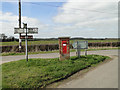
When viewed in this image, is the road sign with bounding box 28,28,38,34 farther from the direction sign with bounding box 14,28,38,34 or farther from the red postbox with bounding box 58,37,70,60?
the red postbox with bounding box 58,37,70,60

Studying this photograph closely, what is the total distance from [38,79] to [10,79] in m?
1.07

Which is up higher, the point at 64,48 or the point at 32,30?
the point at 32,30

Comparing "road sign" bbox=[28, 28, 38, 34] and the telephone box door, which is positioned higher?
Answer: "road sign" bbox=[28, 28, 38, 34]

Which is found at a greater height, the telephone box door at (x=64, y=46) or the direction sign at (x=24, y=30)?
the direction sign at (x=24, y=30)

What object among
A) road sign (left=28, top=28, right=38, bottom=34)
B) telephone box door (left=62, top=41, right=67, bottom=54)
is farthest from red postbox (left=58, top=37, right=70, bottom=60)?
road sign (left=28, top=28, right=38, bottom=34)

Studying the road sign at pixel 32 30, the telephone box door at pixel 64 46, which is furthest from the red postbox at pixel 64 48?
the road sign at pixel 32 30

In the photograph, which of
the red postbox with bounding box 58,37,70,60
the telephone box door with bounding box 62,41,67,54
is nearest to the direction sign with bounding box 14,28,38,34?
the red postbox with bounding box 58,37,70,60

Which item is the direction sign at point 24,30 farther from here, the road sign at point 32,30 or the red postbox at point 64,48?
the red postbox at point 64,48

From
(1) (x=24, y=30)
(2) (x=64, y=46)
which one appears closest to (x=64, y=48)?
(2) (x=64, y=46)

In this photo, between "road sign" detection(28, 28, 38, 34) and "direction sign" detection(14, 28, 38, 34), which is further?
→ "road sign" detection(28, 28, 38, 34)

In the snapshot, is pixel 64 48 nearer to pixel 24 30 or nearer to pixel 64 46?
pixel 64 46

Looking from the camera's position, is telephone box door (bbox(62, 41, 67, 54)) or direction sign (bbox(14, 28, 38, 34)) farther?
telephone box door (bbox(62, 41, 67, 54))

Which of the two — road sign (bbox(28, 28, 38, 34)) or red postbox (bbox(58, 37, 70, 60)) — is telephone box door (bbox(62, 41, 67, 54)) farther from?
road sign (bbox(28, 28, 38, 34))

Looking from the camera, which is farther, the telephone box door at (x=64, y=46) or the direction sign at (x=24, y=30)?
the telephone box door at (x=64, y=46)
